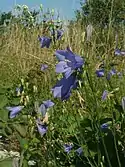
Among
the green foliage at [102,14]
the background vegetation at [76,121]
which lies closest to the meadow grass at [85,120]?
the background vegetation at [76,121]

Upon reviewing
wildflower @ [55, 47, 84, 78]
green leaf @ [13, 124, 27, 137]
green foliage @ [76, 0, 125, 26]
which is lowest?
green leaf @ [13, 124, 27, 137]

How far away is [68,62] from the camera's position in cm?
174

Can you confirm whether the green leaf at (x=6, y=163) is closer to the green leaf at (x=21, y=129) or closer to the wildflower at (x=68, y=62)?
the green leaf at (x=21, y=129)

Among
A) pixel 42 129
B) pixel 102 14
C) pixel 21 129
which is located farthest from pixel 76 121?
pixel 102 14

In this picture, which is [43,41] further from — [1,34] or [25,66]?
[1,34]

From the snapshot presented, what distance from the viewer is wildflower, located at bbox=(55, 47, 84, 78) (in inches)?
66.7

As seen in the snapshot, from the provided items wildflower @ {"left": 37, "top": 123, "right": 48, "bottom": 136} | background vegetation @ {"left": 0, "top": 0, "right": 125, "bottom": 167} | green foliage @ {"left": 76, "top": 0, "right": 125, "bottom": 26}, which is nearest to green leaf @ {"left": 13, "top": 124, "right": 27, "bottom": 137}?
background vegetation @ {"left": 0, "top": 0, "right": 125, "bottom": 167}

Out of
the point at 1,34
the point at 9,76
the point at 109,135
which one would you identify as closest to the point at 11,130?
the point at 109,135

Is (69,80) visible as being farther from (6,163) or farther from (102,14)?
(102,14)

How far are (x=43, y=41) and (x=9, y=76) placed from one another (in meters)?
3.36

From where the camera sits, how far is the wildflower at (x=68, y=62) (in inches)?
66.7

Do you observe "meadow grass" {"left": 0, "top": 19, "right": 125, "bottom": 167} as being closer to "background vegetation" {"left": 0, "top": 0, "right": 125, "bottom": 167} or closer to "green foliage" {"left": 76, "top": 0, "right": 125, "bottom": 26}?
"background vegetation" {"left": 0, "top": 0, "right": 125, "bottom": 167}

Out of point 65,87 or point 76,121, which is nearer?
point 65,87

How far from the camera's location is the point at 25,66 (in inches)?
292
